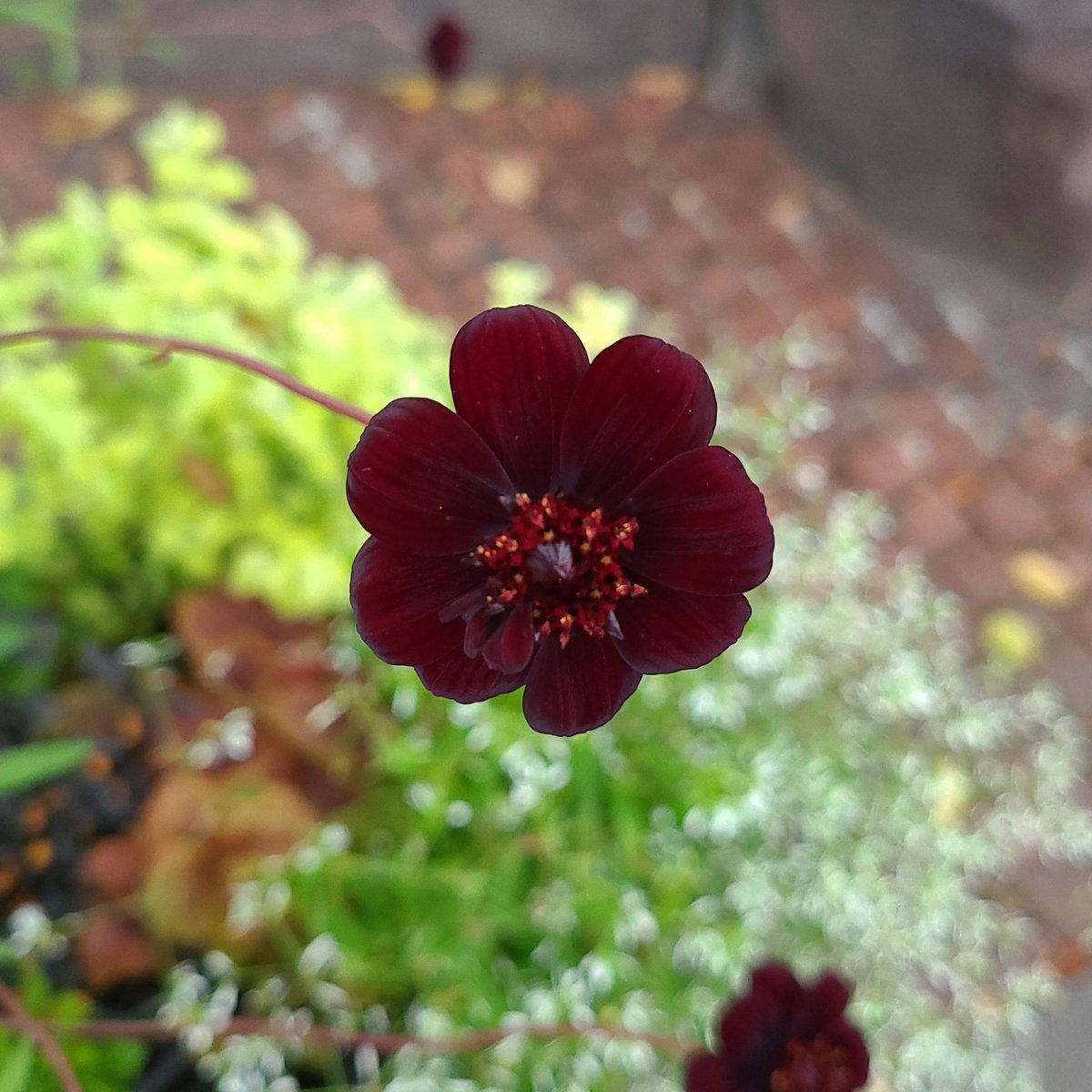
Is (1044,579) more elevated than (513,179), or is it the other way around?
(513,179)

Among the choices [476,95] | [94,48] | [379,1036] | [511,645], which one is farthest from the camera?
[476,95]

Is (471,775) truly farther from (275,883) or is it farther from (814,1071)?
(814,1071)

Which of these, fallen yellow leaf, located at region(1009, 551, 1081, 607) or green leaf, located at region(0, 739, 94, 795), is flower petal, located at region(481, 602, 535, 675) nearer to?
green leaf, located at region(0, 739, 94, 795)

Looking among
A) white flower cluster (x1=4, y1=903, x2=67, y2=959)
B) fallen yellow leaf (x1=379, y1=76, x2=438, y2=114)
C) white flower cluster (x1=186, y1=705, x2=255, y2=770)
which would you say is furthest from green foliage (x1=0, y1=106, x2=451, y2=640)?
fallen yellow leaf (x1=379, y1=76, x2=438, y2=114)

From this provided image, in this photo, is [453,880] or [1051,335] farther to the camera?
[1051,335]

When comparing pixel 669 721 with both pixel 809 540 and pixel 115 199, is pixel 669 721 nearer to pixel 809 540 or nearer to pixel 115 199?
pixel 809 540

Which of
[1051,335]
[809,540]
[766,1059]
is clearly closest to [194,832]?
[766,1059]

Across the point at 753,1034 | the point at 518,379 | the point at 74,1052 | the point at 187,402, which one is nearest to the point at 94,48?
the point at 187,402
